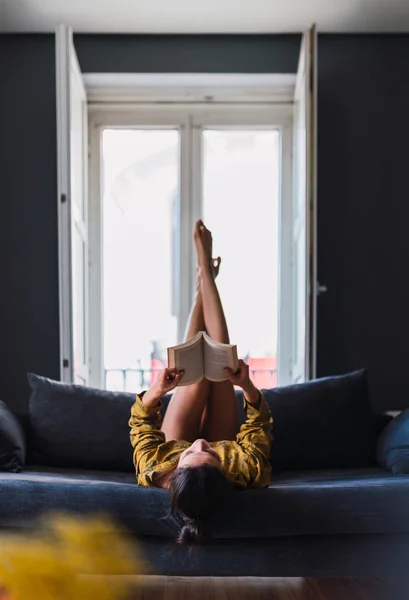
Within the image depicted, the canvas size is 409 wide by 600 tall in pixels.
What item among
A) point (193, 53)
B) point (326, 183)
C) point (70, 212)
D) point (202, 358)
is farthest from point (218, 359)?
point (193, 53)

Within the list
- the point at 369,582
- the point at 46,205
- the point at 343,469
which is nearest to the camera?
the point at 369,582

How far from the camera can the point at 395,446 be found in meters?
2.56

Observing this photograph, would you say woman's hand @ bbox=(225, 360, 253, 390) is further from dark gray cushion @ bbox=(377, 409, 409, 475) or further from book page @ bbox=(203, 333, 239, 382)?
dark gray cushion @ bbox=(377, 409, 409, 475)

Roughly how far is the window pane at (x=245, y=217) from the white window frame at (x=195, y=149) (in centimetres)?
8

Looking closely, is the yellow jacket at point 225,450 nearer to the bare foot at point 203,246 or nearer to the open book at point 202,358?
the open book at point 202,358

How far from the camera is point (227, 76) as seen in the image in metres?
4.09

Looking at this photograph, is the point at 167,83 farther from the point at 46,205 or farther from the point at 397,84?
the point at 397,84

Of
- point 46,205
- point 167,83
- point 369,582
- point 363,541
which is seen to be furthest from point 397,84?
point 369,582

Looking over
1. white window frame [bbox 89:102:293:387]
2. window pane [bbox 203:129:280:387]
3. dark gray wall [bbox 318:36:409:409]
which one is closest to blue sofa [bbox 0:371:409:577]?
dark gray wall [bbox 318:36:409:409]

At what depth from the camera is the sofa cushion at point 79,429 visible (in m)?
2.69

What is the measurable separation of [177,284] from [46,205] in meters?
0.95

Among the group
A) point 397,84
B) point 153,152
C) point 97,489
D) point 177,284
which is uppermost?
point 397,84

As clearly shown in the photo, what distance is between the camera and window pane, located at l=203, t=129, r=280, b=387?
14.3 feet

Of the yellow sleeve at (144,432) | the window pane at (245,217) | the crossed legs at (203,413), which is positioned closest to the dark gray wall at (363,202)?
the window pane at (245,217)
